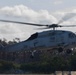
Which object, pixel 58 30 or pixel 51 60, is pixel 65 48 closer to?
pixel 58 30

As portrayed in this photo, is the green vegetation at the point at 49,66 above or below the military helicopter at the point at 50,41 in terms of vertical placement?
below

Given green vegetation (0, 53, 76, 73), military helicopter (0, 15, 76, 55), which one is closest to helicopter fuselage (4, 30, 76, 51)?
military helicopter (0, 15, 76, 55)

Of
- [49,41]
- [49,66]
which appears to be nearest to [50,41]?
[49,41]

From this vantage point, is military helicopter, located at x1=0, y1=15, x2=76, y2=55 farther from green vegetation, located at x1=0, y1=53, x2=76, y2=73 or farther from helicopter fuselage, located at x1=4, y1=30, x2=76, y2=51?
green vegetation, located at x1=0, y1=53, x2=76, y2=73

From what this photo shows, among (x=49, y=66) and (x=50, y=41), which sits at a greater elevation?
(x=50, y=41)

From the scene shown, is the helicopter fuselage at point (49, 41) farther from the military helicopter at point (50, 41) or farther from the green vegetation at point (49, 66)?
the green vegetation at point (49, 66)

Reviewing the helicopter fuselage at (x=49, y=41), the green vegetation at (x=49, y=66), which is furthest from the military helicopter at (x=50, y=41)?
the green vegetation at (x=49, y=66)

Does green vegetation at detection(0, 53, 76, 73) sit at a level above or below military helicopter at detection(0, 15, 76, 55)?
below

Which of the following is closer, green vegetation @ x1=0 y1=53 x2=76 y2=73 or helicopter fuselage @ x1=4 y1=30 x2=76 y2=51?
helicopter fuselage @ x1=4 y1=30 x2=76 y2=51

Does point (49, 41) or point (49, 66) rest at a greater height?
point (49, 41)

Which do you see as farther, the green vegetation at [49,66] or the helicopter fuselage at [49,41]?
the green vegetation at [49,66]

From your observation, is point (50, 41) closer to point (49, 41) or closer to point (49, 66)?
point (49, 41)

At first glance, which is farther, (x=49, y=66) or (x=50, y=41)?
(x=49, y=66)

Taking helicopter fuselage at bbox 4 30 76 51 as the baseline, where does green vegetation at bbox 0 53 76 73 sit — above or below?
below
